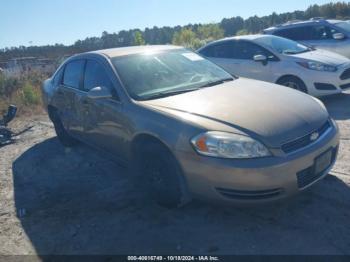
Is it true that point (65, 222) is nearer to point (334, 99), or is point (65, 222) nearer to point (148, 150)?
point (148, 150)

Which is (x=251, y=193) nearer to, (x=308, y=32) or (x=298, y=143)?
(x=298, y=143)

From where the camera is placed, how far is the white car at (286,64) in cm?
732

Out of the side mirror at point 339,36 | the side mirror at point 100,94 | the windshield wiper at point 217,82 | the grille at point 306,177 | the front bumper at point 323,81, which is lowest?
the front bumper at point 323,81

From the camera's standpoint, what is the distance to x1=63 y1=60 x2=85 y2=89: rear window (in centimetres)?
535

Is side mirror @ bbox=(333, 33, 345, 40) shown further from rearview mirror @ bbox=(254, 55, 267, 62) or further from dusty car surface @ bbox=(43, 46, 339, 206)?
dusty car surface @ bbox=(43, 46, 339, 206)

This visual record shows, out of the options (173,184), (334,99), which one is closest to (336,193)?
(173,184)

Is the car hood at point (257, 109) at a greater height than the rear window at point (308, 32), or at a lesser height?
greater

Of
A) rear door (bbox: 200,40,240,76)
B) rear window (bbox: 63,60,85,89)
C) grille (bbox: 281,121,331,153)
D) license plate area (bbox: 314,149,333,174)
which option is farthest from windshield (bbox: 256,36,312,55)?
grille (bbox: 281,121,331,153)

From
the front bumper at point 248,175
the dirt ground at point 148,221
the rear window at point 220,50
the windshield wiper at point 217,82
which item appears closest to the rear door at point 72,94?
the dirt ground at point 148,221

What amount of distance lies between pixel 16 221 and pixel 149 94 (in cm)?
206

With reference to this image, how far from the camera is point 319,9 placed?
38844mm

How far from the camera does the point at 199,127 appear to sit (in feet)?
11.1

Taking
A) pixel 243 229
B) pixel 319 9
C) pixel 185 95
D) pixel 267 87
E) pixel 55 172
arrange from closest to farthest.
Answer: pixel 243 229 < pixel 185 95 < pixel 267 87 < pixel 55 172 < pixel 319 9

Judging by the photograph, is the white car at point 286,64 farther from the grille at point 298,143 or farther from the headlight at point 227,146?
the headlight at point 227,146
